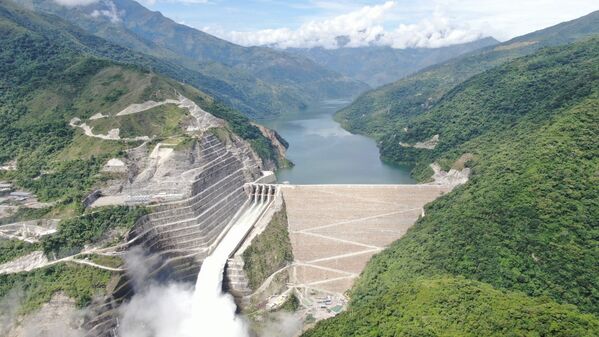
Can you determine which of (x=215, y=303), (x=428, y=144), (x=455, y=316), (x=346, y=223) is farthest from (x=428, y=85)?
(x=455, y=316)

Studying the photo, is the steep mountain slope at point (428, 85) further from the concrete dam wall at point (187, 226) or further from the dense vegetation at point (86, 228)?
the dense vegetation at point (86, 228)

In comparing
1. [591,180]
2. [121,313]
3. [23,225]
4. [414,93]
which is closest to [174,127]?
[23,225]

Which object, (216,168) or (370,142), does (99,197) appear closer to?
(216,168)

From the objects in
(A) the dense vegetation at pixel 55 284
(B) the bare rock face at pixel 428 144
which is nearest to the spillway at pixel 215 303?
(A) the dense vegetation at pixel 55 284

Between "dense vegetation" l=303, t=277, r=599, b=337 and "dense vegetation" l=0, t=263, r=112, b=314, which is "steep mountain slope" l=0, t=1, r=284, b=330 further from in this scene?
"dense vegetation" l=303, t=277, r=599, b=337

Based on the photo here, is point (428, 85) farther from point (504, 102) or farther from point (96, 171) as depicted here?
point (96, 171)

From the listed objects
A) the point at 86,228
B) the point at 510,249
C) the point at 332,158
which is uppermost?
the point at 86,228

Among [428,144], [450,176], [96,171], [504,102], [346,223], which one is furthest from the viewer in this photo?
[428,144]
